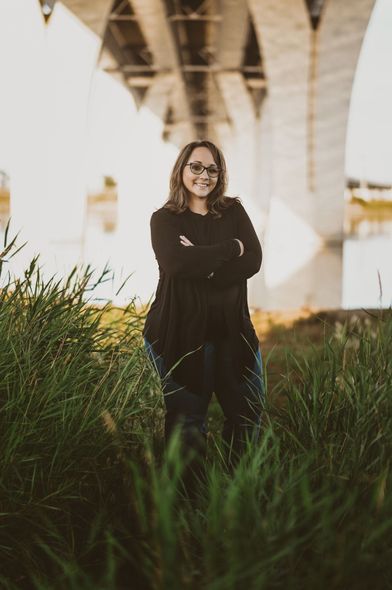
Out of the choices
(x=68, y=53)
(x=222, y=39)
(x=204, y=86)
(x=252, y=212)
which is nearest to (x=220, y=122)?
(x=204, y=86)

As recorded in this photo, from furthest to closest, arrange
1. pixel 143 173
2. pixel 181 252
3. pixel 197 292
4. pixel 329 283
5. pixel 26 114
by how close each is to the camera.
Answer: pixel 143 173 → pixel 329 283 → pixel 26 114 → pixel 197 292 → pixel 181 252

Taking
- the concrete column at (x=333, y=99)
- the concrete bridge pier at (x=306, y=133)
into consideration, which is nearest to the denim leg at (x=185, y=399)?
the concrete bridge pier at (x=306, y=133)

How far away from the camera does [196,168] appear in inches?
131

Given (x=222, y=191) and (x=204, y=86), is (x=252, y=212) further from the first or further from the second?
(x=222, y=191)

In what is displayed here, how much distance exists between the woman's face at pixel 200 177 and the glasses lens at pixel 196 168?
13mm

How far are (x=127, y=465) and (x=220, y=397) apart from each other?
27.8 inches

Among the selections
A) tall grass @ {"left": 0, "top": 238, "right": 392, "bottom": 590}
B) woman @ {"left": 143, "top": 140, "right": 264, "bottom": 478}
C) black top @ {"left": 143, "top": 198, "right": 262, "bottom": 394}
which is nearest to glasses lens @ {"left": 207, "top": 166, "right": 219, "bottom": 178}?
woman @ {"left": 143, "top": 140, "right": 264, "bottom": 478}

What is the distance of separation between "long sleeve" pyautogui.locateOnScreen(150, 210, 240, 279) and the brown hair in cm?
7

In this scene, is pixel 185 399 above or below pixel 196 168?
below

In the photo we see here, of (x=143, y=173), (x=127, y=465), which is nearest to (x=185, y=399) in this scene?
(x=127, y=465)

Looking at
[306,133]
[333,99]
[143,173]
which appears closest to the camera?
[333,99]

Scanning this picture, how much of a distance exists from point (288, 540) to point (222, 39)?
24.7m

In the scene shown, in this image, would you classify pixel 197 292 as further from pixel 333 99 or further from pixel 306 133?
pixel 306 133

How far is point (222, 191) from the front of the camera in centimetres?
342
